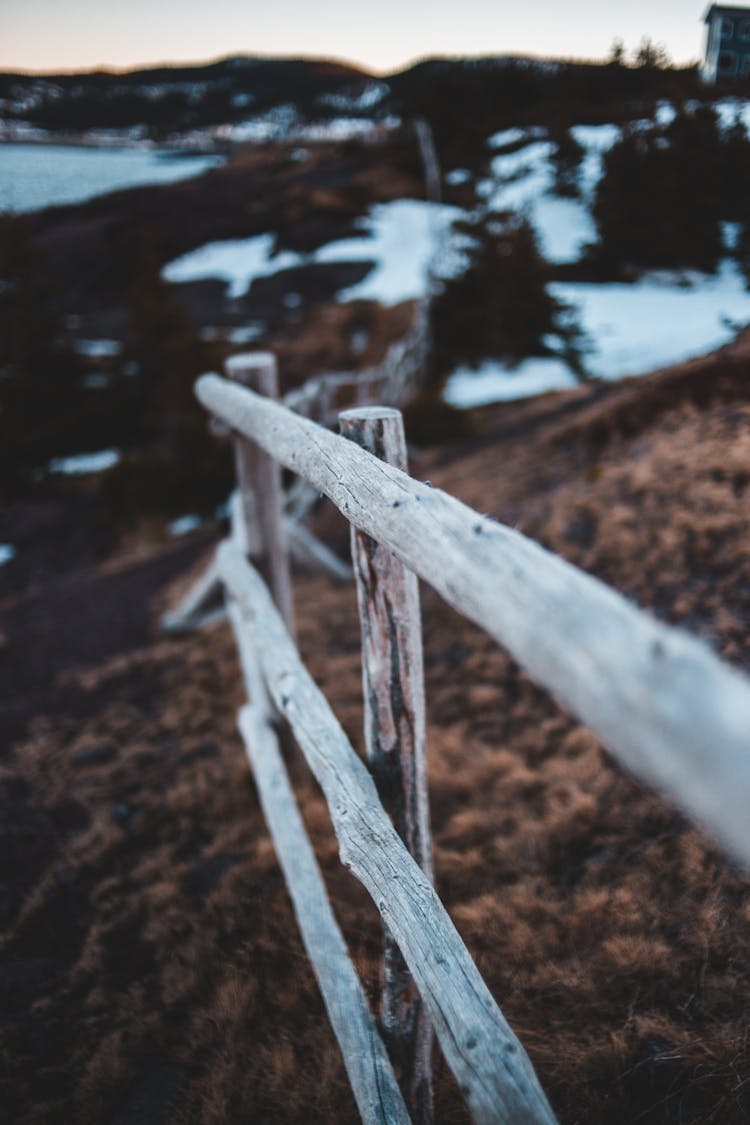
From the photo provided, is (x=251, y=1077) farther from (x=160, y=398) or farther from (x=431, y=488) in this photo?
(x=160, y=398)

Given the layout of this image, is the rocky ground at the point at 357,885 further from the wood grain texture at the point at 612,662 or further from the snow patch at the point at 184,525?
the snow patch at the point at 184,525

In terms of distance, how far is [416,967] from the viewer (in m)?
1.36

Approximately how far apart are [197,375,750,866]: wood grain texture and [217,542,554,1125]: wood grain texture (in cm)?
85

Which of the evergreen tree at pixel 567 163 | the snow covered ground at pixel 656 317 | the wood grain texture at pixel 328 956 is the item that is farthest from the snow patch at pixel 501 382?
the wood grain texture at pixel 328 956

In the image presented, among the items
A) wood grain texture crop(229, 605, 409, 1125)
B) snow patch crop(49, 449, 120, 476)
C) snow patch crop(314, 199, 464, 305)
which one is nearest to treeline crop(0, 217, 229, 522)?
snow patch crop(49, 449, 120, 476)

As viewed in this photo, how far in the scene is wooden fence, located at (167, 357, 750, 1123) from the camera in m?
0.63

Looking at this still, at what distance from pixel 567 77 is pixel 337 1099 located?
15.5 ft

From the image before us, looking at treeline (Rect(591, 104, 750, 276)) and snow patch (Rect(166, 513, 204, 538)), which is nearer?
treeline (Rect(591, 104, 750, 276))

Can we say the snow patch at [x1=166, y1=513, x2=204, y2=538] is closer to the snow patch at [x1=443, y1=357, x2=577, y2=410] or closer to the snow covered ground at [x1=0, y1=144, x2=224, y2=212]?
the snow patch at [x1=443, y1=357, x2=577, y2=410]

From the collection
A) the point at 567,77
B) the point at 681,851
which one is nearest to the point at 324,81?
the point at 567,77

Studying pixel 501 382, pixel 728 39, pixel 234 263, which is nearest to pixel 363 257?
pixel 234 263

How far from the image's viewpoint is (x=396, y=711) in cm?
173

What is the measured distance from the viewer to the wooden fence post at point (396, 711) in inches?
63.3

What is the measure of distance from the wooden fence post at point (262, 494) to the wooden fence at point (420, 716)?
15.6 inches
